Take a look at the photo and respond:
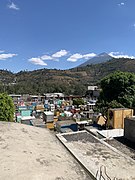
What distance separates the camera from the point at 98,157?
5207 mm

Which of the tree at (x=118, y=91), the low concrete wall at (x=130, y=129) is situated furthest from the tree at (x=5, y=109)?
the low concrete wall at (x=130, y=129)

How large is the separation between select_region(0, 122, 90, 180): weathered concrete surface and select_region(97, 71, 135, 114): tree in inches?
572

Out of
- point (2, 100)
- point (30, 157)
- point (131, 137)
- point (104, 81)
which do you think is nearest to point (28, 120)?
point (2, 100)

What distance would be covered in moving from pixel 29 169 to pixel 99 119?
14336 mm

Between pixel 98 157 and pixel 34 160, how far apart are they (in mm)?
1808

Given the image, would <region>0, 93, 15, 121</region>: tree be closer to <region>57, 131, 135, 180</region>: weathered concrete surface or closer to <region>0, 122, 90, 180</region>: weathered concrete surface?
<region>0, 122, 90, 180</region>: weathered concrete surface

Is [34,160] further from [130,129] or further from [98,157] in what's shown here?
[130,129]

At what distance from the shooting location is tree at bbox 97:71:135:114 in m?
19.9

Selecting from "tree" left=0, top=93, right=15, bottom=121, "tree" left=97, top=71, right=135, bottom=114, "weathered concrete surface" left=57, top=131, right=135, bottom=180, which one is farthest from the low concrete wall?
"tree" left=97, top=71, right=135, bottom=114

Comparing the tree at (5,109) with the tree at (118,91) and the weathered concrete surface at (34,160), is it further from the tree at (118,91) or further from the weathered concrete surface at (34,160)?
the tree at (118,91)

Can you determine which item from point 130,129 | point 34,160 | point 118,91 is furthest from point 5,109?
point 118,91

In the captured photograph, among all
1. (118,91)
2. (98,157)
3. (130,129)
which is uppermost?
(118,91)

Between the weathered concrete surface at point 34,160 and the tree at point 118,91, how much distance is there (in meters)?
14.5

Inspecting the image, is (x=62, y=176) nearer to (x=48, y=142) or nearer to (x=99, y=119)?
(x=48, y=142)
